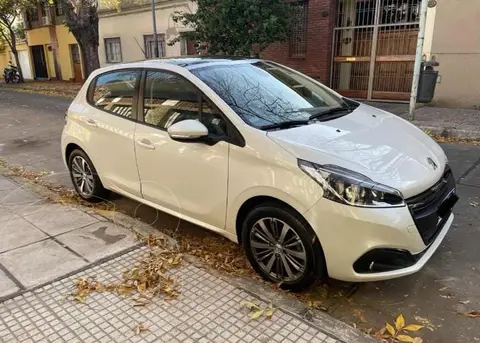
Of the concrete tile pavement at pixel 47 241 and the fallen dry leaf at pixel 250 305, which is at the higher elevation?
the fallen dry leaf at pixel 250 305

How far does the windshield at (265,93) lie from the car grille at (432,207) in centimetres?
111

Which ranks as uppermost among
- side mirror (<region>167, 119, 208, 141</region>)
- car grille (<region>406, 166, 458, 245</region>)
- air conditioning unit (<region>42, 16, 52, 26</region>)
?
air conditioning unit (<region>42, 16, 52, 26</region>)

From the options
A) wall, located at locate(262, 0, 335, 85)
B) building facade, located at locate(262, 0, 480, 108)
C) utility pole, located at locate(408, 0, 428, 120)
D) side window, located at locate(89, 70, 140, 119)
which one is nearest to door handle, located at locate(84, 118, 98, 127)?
side window, located at locate(89, 70, 140, 119)

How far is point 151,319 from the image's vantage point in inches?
107

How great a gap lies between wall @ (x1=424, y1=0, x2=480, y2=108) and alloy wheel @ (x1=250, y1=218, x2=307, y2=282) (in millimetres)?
8855

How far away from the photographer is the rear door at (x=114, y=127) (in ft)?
13.0

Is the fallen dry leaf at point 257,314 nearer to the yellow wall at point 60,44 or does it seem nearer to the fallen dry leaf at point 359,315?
the fallen dry leaf at point 359,315

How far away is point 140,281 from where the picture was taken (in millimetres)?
3141

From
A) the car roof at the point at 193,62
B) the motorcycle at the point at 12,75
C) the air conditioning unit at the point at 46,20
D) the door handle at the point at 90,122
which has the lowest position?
the motorcycle at the point at 12,75

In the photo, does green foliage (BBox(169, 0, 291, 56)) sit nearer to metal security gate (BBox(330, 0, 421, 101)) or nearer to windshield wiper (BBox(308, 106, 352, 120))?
metal security gate (BBox(330, 0, 421, 101))

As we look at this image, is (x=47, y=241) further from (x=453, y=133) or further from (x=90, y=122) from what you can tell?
(x=453, y=133)

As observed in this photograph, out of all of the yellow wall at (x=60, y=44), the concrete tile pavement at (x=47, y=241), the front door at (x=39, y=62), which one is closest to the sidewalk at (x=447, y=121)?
the concrete tile pavement at (x=47, y=241)

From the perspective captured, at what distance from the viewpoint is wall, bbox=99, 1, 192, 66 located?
17.3 metres

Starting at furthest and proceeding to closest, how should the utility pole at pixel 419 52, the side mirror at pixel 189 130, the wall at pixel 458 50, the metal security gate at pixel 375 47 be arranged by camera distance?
the metal security gate at pixel 375 47
the wall at pixel 458 50
the utility pole at pixel 419 52
the side mirror at pixel 189 130
